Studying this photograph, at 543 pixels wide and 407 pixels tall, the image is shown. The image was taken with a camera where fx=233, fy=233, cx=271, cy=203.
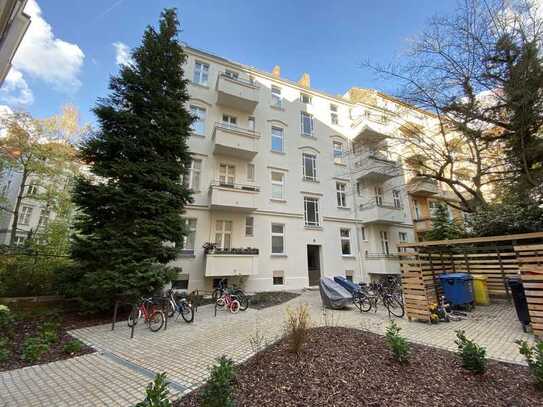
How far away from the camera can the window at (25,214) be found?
24197 mm

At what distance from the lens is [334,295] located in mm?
9367

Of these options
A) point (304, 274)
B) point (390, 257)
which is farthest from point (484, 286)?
point (304, 274)

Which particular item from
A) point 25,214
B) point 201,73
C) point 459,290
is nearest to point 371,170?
point 459,290

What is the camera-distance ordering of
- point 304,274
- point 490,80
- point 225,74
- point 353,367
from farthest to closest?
point 225,74
point 304,274
point 490,80
point 353,367

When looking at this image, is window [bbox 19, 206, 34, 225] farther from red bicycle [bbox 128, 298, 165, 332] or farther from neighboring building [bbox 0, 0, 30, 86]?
neighboring building [bbox 0, 0, 30, 86]

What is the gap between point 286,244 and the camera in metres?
15.4

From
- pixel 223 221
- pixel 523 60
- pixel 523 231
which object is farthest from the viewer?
pixel 223 221

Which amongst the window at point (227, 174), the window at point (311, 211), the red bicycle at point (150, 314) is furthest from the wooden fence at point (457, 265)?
the window at point (227, 174)

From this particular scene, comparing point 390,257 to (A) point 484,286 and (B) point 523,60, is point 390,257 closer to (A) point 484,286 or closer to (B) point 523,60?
(A) point 484,286

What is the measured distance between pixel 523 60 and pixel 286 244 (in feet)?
41.9

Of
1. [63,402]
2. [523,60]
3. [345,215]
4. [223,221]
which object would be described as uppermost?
[523,60]

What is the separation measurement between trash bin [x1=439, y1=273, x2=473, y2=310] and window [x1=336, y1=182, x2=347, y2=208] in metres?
10.3

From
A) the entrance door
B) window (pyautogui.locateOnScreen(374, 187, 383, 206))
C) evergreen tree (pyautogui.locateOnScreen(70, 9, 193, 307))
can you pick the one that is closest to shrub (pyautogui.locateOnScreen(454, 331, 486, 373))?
evergreen tree (pyautogui.locateOnScreen(70, 9, 193, 307))

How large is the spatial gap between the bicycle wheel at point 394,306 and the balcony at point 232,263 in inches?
268
